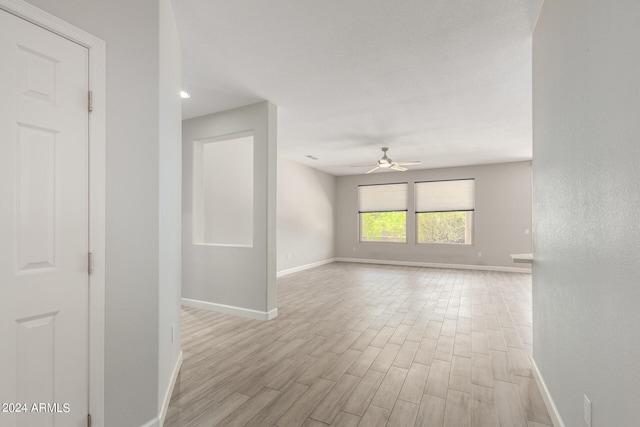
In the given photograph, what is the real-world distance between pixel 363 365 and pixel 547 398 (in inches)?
50.2

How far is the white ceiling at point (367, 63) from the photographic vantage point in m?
2.21

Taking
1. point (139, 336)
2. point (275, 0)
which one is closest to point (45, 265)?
point (139, 336)

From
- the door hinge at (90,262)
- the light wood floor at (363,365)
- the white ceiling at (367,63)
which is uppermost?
the white ceiling at (367,63)

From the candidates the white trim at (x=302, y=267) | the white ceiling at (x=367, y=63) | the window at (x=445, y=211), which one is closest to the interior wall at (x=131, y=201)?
the white ceiling at (x=367, y=63)

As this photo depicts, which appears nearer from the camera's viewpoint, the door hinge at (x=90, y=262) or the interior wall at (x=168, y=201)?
the door hinge at (x=90, y=262)

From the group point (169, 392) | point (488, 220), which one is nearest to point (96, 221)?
point (169, 392)

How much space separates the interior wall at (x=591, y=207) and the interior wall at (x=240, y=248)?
9.25ft

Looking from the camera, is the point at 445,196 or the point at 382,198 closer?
the point at 445,196

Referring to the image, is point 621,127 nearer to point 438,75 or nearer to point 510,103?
point 438,75

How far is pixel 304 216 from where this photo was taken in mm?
8148

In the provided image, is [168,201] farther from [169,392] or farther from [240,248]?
[240,248]

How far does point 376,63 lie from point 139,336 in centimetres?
290

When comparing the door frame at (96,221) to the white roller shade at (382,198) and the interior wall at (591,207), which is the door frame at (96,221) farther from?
the white roller shade at (382,198)

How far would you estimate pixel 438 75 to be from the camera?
3148 millimetres
